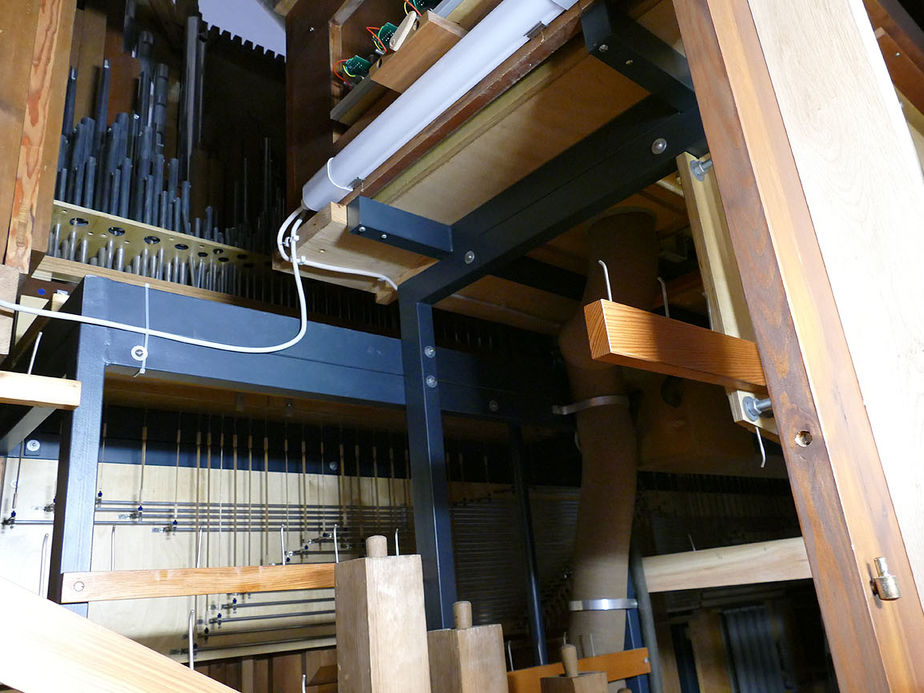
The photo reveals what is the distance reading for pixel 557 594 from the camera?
3760 mm

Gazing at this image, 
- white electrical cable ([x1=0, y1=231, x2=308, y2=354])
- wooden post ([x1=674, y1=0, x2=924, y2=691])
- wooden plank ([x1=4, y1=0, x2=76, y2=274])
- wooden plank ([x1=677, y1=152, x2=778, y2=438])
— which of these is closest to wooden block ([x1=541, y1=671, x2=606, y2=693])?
wooden plank ([x1=677, y1=152, x2=778, y2=438])

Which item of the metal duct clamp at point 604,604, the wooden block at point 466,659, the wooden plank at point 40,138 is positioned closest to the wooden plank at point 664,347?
the wooden block at point 466,659

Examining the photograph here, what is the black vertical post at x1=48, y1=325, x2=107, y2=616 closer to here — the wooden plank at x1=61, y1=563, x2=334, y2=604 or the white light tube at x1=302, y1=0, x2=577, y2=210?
the wooden plank at x1=61, y1=563, x2=334, y2=604

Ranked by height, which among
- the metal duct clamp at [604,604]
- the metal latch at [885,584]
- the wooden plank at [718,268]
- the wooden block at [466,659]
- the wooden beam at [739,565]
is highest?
the wooden plank at [718,268]

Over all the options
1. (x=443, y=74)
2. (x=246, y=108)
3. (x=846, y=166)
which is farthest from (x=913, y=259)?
(x=246, y=108)

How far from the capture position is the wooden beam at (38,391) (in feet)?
4.87

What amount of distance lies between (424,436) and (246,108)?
9.88 ft

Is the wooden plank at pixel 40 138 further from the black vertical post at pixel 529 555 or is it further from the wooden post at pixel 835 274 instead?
the black vertical post at pixel 529 555

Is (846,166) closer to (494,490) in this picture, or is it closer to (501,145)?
(501,145)

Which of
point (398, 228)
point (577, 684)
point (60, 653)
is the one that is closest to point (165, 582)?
point (60, 653)

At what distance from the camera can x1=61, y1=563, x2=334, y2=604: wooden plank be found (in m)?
1.42

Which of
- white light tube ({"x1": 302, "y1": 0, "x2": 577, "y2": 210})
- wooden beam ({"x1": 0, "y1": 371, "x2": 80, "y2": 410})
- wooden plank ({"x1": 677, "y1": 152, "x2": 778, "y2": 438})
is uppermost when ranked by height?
white light tube ({"x1": 302, "y1": 0, "x2": 577, "y2": 210})

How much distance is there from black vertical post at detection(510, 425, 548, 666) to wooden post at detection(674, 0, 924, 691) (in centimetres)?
190

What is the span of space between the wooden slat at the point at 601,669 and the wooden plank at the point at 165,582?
638 mm
